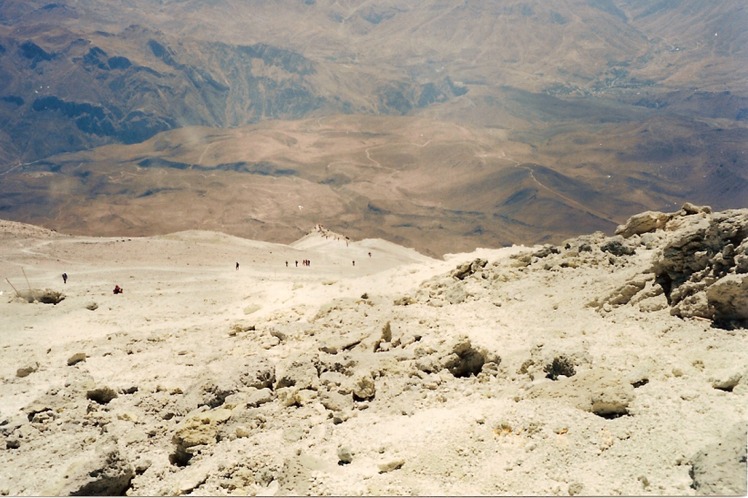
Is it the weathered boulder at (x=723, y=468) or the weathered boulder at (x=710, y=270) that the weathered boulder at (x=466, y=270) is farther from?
the weathered boulder at (x=723, y=468)

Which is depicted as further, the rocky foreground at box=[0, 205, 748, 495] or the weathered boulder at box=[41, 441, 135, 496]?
the weathered boulder at box=[41, 441, 135, 496]

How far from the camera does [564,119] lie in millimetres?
173625

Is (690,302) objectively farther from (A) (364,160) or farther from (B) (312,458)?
(A) (364,160)

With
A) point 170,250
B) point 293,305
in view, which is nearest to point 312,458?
point 293,305

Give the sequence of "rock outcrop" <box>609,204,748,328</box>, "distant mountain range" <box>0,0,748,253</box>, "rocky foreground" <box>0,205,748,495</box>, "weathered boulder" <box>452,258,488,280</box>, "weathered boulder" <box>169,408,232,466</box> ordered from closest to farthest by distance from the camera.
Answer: "rocky foreground" <box>0,205,748,495</box>, "weathered boulder" <box>169,408,232,466</box>, "rock outcrop" <box>609,204,748,328</box>, "weathered boulder" <box>452,258,488,280</box>, "distant mountain range" <box>0,0,748,253</box>

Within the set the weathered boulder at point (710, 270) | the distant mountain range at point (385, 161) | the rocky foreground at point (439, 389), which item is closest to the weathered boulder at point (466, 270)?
the rocky foreground at point (439, 389)

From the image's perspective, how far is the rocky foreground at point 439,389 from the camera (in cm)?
604

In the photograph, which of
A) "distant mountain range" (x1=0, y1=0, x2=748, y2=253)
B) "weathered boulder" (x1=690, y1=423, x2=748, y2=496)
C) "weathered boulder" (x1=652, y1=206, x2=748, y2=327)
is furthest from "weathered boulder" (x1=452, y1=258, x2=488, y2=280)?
"distant mountain range" (x1=0, y1=0, x2=748, y2=253)

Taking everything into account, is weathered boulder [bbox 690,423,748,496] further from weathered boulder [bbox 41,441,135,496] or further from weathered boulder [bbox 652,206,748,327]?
weathered boulder [bbox 41,441,135,496]

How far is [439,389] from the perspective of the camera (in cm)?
836

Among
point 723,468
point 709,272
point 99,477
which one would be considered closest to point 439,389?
point 723,468

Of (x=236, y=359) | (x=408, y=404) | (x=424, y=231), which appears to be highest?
(x=408, y=404)

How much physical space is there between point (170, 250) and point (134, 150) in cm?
14640

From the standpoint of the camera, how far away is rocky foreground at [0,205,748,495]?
6.04 metres
